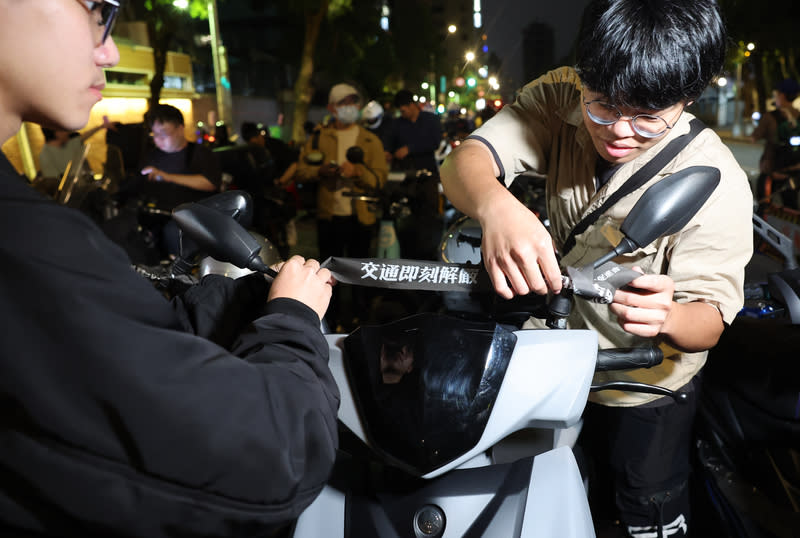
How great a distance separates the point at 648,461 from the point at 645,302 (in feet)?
2.47

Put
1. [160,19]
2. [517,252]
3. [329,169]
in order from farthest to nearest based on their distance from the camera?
[160,19] < [329,169] < [517,252]

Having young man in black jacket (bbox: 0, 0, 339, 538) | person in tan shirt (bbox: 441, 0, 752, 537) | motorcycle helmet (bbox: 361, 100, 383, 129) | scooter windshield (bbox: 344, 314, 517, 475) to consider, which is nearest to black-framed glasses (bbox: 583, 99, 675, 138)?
person in tan shirt (bbox: 441, 0, 752, 537)

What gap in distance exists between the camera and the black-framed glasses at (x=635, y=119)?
135 cm

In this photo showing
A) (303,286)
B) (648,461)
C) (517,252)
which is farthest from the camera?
(648,461)

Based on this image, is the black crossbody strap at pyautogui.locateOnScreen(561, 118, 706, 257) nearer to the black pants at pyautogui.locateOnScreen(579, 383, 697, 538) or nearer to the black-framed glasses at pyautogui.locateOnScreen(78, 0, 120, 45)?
the black pants at pyautogui.locateOnScreen(579, 383, 697, 538)

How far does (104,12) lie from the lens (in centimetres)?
90

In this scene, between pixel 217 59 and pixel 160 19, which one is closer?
pixel 160 19

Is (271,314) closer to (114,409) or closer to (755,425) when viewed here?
(114,409)

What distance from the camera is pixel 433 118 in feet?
23.0

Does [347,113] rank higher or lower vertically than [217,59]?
lower

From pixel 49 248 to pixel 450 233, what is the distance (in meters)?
2.13

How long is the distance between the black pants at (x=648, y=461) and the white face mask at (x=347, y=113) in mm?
4052

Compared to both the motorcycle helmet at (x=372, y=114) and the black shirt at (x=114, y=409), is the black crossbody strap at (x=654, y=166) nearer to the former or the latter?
the black shirt at (x=114, y=409)

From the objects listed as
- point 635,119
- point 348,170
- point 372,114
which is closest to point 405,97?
point 372,114
